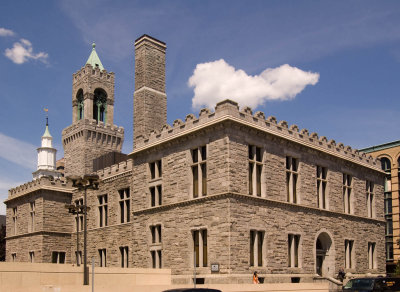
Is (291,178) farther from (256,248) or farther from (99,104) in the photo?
(99,104)

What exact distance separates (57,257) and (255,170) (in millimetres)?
22712

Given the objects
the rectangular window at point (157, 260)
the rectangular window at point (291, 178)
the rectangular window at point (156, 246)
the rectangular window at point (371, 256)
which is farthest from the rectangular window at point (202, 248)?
the rectangular window at point (371, 256)

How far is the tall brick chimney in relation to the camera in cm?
3888

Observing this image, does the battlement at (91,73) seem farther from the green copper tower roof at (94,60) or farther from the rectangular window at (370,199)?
the rectangular window at (370,199)

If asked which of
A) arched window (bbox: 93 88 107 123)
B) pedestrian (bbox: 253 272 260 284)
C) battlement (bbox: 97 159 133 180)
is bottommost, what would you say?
pedestrian (bbox: 253 272 260 284)

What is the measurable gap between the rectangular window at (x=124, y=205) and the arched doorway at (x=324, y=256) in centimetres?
1406

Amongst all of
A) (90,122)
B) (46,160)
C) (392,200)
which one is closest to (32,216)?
(90,122)

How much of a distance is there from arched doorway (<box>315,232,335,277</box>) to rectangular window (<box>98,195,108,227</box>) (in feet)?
55.4

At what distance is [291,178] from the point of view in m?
33.2

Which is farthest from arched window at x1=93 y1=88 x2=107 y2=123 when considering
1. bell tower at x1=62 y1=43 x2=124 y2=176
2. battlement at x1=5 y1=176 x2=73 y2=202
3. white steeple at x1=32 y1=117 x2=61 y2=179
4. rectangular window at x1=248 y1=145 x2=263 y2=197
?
white steeple at x1=32 y1=117 x2=61 y2=179

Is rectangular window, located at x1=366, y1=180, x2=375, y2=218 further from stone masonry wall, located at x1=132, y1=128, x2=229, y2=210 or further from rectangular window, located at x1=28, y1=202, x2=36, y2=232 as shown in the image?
rectangular window, located at x1=28, y1=202, x2=36, y2=232

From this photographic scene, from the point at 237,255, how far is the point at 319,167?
11.2 m

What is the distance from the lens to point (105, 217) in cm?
4159

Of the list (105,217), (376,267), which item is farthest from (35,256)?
(376,267)
